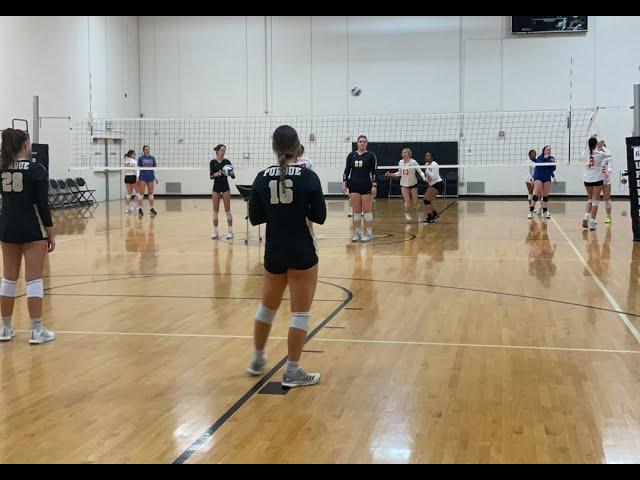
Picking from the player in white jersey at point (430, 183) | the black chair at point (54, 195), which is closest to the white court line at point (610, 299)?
the player in white jersey at point (430, 183)

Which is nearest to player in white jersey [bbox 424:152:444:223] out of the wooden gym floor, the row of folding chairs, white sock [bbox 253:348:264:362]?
the wooden gym floor

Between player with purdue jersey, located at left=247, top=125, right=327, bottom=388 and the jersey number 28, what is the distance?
6.45ft

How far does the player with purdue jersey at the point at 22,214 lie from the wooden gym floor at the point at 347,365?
0.58 meters

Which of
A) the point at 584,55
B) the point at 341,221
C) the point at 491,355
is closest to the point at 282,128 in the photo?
the point at 491,355

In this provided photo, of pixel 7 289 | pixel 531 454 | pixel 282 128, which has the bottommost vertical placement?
pixel 531 454

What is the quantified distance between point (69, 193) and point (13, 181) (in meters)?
15.9

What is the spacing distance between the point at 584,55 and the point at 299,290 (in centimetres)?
2207

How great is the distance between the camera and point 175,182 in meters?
27.3

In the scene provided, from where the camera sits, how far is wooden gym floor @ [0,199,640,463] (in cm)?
390

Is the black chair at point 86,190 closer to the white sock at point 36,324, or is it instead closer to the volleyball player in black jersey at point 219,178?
the volleyball player in black jersey at point 219,178

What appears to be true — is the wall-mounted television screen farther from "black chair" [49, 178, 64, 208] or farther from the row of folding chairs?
"black chair" [49, 178, 64, 208]

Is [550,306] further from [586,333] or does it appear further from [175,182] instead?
[175,182]

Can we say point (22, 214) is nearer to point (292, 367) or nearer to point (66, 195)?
point (292, 367)

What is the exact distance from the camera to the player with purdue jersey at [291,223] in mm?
4730
